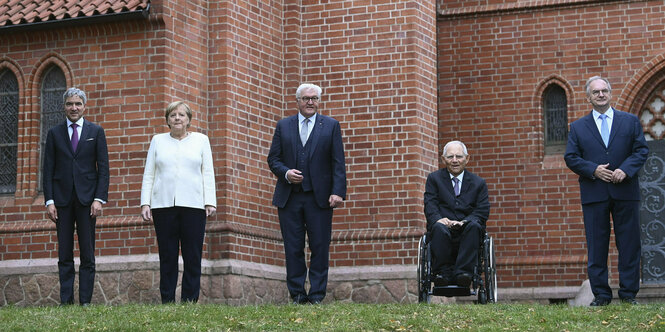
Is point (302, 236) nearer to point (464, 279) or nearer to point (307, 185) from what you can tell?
point (307, 185)

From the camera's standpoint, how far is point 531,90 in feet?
57.6

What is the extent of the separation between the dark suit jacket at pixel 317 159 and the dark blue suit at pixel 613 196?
2220 millimetres

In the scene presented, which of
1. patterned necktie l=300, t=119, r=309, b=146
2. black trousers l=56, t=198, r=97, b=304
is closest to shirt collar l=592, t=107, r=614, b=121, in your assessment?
patterned necktie l=300, t=119, r=309, b=146

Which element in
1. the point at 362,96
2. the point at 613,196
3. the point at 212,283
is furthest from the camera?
the point at 362,96

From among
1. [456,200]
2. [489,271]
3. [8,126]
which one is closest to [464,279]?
[489,271]

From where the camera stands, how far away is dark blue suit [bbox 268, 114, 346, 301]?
38.7 ft

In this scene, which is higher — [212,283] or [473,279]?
[473,279]

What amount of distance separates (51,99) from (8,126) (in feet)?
2.46

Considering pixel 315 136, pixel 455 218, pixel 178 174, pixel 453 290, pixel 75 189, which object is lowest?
pixel 453 290

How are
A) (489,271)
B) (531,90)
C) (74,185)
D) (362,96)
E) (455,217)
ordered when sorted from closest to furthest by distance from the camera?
(489,271)
(74,185)
(455,217)
(362,96)
(531,90)

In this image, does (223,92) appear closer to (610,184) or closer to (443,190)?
(443,190)

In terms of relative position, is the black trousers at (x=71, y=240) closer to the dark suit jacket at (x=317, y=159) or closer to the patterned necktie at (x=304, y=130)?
the dark suit jacket at (x=317, y=159)

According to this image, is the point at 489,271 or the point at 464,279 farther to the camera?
the point at 489,271

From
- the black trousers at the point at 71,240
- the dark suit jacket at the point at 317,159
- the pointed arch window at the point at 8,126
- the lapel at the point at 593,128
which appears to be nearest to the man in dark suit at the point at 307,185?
the dark suit jacket at the point at 317,159
